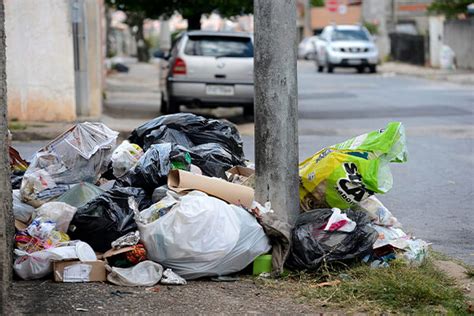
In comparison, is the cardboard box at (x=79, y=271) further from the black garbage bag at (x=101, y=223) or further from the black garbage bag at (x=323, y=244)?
the black garbage bag at (x=323, y=244)

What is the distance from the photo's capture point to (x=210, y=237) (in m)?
5.78

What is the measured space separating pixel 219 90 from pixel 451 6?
2509 centimetres

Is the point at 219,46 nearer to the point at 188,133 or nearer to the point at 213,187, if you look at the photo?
the point at 188,133

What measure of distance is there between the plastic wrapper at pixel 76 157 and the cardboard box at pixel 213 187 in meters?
0.97

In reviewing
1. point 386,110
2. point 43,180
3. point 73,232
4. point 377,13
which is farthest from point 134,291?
point 377,13

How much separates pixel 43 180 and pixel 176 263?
1.47 metres

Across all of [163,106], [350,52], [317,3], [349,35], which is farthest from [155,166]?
[317,3]

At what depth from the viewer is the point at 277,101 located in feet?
20.2

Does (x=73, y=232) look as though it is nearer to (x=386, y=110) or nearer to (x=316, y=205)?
(x=316, y=205)

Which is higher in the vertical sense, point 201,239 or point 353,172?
point 353,172

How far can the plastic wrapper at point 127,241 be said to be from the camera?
5.89 m

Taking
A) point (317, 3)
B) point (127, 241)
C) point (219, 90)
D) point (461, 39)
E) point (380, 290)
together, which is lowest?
point (380, 290)

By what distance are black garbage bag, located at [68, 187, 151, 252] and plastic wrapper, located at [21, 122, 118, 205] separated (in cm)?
74

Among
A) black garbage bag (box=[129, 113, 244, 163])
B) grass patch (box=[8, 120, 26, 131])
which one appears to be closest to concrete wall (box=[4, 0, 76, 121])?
grass patch (box=[8, 120, 26, 131])
